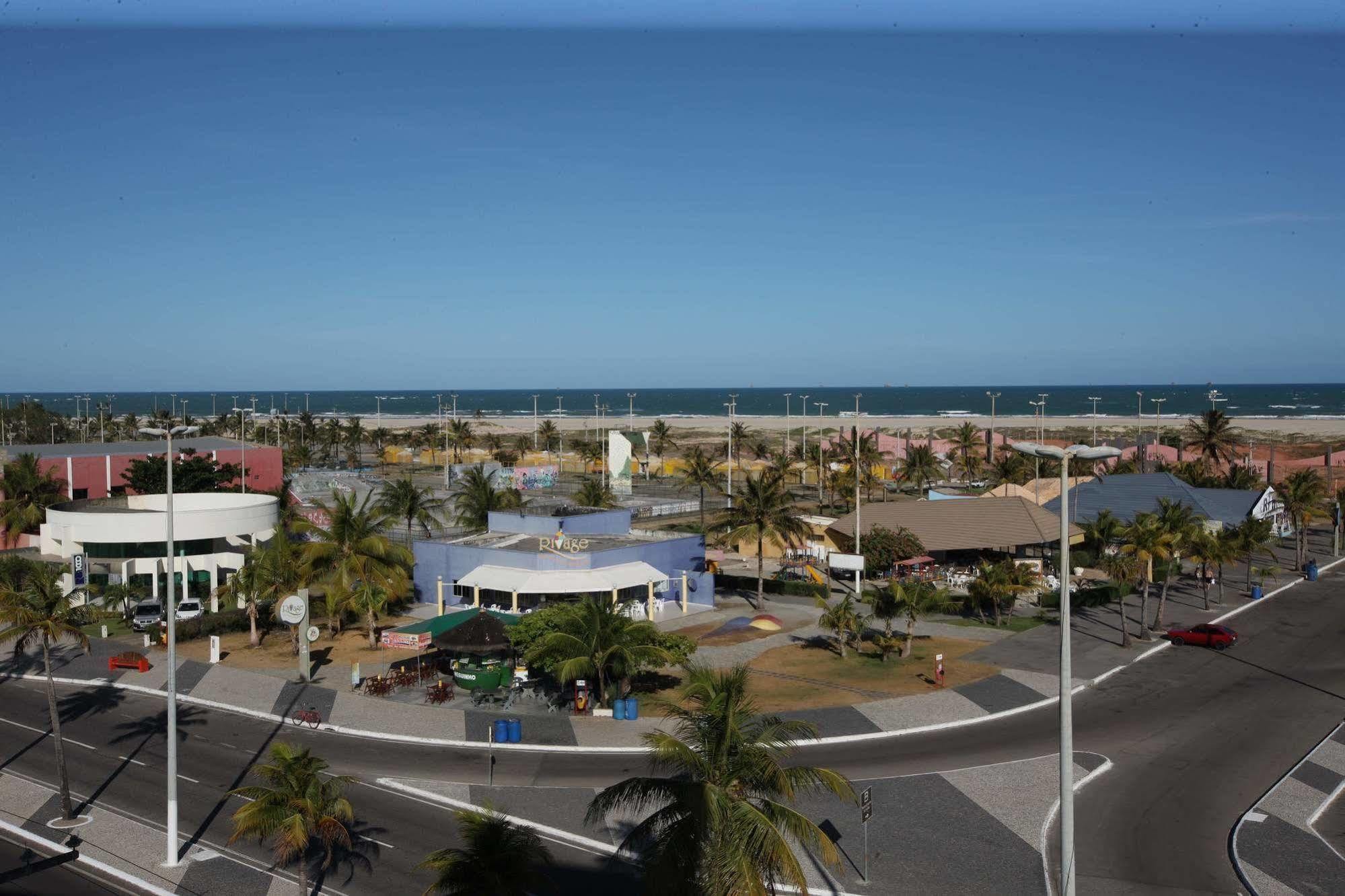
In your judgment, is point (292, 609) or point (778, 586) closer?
point (292, 609)

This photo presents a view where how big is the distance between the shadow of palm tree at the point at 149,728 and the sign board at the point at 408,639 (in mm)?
6897

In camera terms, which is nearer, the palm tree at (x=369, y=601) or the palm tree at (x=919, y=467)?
the palm tree at (x=369, y=601)

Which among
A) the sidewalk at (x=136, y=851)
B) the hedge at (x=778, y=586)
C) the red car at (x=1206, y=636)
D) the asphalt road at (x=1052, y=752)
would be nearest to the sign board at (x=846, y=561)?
the hedge at (x=778, y=586)

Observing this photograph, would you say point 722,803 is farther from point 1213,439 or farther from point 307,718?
point 1213,439

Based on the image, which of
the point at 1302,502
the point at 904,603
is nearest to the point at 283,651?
the point at 904,603

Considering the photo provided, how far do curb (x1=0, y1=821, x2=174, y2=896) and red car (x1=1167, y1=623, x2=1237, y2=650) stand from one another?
126 ft

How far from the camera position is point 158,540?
5294 cm

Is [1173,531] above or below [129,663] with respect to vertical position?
above

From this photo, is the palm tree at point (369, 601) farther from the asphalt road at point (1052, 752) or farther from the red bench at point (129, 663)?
the asphalt road at point (1052, 752)

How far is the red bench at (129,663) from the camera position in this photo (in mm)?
39781

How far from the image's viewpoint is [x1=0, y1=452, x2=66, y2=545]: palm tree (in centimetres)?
6488

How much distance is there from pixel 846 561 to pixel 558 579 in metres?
17.2

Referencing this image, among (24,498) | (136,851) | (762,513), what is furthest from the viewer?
(24,498)

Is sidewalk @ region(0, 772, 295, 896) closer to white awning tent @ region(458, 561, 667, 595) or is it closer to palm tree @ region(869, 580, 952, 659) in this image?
white awning tent @ region(458, 561, 667, 595)
